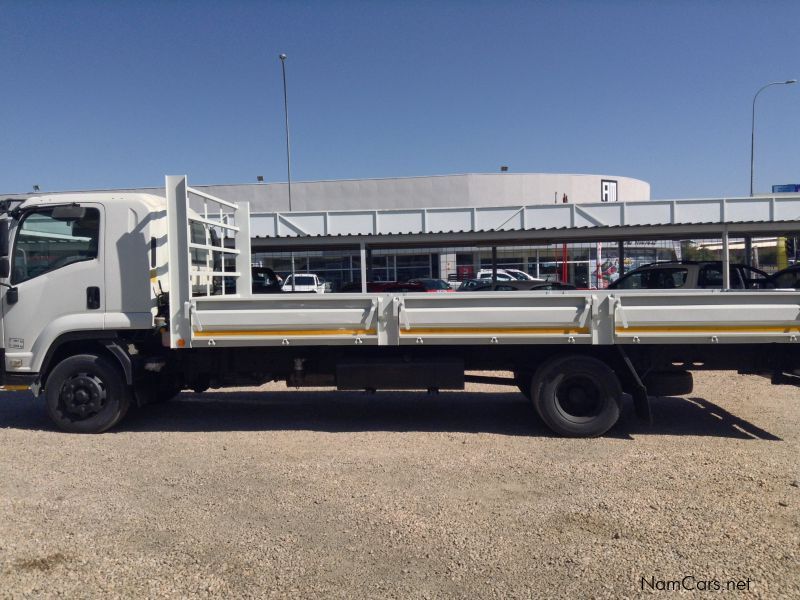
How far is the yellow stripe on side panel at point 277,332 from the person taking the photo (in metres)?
6.75

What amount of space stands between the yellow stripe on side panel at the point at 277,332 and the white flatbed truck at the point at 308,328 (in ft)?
0.04

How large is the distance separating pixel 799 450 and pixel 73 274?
24.7 ft

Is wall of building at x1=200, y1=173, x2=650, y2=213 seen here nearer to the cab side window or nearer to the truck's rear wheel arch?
the cab side window

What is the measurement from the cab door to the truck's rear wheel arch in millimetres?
81

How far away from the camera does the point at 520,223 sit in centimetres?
1708

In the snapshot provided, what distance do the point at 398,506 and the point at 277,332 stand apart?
2.58m

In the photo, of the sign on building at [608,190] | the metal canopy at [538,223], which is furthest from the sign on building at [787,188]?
the metal canopy at [538,223]

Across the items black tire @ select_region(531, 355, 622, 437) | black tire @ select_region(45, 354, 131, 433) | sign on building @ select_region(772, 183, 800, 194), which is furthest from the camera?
sign on building @ select_region(772, 183, 800, 194)

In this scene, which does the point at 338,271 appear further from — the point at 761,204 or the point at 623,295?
the point at 623,295

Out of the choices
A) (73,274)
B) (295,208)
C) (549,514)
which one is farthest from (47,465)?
(295,208)

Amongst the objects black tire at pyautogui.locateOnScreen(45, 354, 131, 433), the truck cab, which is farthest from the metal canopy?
black tire at pyautogui.locateOnScreen(45, 354, 131, 433)

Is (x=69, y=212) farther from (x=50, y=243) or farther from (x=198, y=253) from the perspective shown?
(x=198, y=253)

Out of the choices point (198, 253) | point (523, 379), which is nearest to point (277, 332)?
point (198, 253)

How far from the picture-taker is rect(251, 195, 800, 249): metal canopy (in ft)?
53.0
